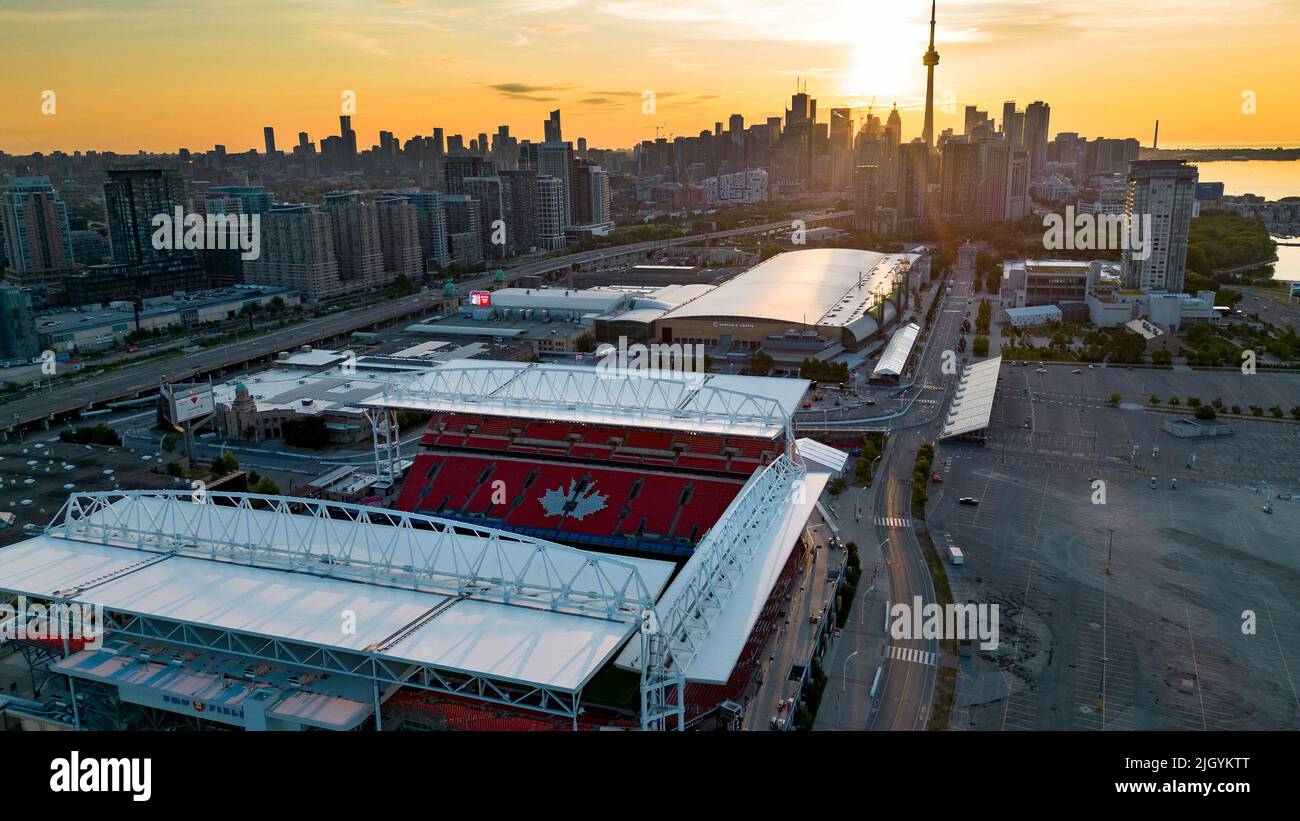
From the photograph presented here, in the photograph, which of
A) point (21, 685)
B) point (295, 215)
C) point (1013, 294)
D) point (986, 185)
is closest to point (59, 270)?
point (295, 215)

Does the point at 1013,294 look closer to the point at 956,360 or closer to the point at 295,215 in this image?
the point at 956,360

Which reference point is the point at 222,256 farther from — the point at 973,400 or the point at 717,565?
the point at 717,565

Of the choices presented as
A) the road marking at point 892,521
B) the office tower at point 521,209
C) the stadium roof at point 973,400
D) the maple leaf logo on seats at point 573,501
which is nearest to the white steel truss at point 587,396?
the maple leaf logo on seats at point 573,501

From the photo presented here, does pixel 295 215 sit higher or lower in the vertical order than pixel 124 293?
higher

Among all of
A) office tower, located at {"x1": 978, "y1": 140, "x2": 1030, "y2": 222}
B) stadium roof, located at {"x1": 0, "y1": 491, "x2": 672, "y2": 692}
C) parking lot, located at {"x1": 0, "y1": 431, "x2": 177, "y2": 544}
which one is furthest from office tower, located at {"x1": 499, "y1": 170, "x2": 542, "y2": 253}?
stadium roof, located at {"x1": 0, "y1": 491, "x2": 672, "y2": 692}

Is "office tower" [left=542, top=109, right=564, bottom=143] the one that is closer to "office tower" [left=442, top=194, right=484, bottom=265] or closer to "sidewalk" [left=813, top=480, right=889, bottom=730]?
"office tower" [left=442, top=194, right=484, bottom=265]
